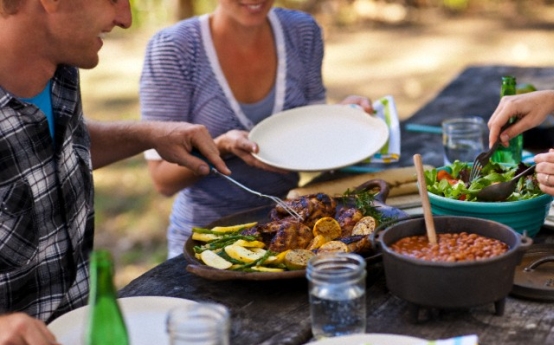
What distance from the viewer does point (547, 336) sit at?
189cm

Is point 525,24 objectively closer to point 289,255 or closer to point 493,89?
point 493,89

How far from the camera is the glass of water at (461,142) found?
318 cm

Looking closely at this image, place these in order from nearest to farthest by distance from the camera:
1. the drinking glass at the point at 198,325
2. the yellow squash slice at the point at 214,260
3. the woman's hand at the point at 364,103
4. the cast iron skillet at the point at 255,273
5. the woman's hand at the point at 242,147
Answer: the drinking glass at the point at 198,325, the cast iron skillet at the point at 255,273, the yellow squash slice at the point at 214,260, the woman's hand at the point at 242,147, the woman's hand at the point at 364,103

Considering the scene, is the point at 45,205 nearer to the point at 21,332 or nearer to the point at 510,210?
the point at 21,332

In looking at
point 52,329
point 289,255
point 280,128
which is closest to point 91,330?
point 52,329

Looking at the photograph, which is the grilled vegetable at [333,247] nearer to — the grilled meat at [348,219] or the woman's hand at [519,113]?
the grilled meat at [348,219]

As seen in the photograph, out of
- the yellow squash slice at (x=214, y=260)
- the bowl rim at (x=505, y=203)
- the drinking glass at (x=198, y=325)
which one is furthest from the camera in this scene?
the bowl rim at (x=505, y=203)

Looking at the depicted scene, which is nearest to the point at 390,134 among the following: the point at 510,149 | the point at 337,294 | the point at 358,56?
the point at 510,149

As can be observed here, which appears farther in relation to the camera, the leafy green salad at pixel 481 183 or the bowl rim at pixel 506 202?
the leafy green salad at pixel 481 183

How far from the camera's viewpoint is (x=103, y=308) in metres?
1.63

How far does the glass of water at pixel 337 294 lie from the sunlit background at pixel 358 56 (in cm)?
367

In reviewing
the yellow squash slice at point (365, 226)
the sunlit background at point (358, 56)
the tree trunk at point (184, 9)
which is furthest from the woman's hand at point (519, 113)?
the tree trunk at point (184, 9)

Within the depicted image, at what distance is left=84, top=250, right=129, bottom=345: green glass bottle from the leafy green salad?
1177 millimetres

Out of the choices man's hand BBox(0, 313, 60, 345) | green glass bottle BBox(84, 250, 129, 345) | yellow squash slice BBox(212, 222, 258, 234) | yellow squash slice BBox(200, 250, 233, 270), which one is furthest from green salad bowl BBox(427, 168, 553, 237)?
man's hand BBox(0, 313, 60, 345)
